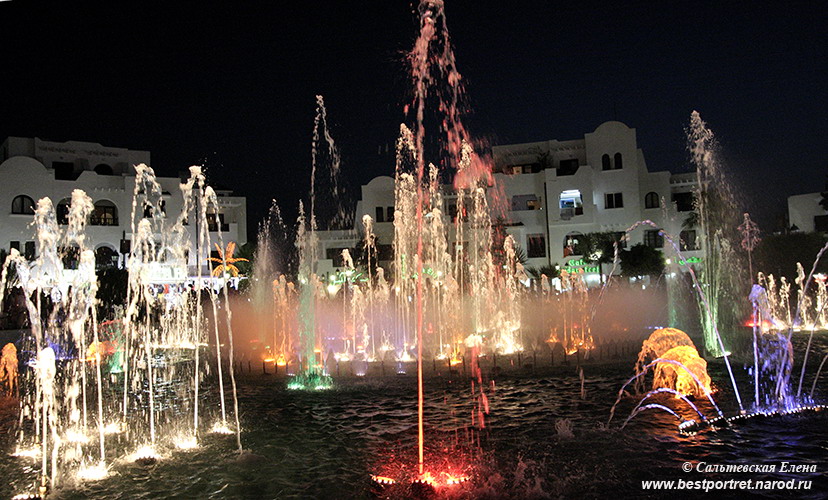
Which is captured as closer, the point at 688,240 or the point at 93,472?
A: the point at 93,472

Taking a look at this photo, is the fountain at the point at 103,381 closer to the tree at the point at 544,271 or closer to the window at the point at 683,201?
the tree at the point at 544,271

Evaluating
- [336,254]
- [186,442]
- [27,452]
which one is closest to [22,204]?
[336,254]

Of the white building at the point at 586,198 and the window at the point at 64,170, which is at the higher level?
the window at the point at 64,170

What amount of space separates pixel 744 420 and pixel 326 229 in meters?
39.9

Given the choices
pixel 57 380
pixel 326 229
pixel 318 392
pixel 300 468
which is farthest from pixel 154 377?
pixel 326 229

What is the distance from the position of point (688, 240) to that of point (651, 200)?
341cm

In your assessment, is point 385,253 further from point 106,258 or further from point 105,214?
point 105,214

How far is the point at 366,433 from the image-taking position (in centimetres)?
849

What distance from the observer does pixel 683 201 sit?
40031mm

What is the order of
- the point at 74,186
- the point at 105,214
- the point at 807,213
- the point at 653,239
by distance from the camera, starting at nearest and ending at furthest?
1. the point at 74,186
2. the point at 105,214
3. the point at 653,239
4. the point at 807,213

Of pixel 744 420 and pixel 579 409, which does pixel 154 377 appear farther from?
pixel 744 420

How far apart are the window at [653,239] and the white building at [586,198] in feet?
0.20

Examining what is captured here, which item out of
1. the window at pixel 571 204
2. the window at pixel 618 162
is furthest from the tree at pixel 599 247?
the window at pixel 618 162

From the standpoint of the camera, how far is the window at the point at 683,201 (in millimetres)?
39594
